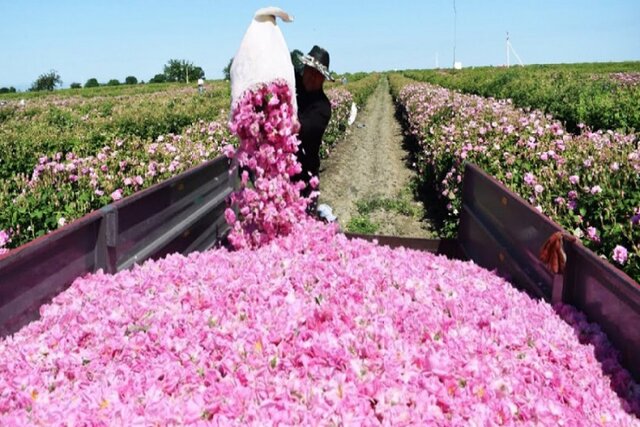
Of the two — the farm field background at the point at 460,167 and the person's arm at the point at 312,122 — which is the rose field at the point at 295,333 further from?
the person's arm at the point at 312,122

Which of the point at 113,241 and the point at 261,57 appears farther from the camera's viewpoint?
the point at 261,57

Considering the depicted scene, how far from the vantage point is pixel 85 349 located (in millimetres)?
2625

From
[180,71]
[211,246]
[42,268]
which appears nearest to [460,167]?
[211,246]

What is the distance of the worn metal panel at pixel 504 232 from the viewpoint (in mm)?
3170

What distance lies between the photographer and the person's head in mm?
5078

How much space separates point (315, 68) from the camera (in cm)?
512

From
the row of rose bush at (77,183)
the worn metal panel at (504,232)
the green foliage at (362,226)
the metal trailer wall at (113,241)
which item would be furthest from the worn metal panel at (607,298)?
the green foliage at (362,226)

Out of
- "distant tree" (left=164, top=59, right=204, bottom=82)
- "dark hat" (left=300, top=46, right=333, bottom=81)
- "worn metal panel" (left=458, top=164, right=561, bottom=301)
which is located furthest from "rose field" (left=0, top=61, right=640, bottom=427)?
"distant tree" (left=164, top=59, right=204, bottom=82)

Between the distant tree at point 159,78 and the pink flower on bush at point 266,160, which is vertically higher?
the distant tree at point 159,78

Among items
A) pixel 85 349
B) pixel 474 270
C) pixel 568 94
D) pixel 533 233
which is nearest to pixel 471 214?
pixel 474 270

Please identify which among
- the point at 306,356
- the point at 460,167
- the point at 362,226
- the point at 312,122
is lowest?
the point at 362,226

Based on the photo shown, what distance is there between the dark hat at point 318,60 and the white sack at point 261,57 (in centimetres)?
87

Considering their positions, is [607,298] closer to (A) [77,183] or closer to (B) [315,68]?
(B) [315,68]

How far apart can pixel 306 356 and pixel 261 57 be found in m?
2.43
